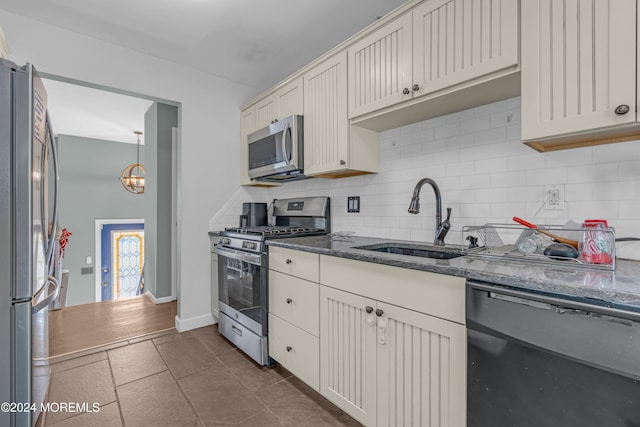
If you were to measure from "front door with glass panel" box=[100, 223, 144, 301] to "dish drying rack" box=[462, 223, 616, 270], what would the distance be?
636cm

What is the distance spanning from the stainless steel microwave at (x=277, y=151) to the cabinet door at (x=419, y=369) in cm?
141

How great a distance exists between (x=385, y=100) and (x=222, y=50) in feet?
5.30

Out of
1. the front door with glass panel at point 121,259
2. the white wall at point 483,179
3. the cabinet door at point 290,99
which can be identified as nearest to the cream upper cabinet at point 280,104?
the cabinet door at point 290,99

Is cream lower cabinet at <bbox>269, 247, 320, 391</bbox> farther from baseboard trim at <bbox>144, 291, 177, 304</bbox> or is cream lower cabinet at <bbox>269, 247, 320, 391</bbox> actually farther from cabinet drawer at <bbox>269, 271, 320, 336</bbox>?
baseboard trim at <bbox>144, 291, 177, 304</bbox>

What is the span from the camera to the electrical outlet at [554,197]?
4.59ft

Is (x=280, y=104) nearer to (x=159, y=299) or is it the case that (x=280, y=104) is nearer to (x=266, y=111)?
(x=266, y=111)

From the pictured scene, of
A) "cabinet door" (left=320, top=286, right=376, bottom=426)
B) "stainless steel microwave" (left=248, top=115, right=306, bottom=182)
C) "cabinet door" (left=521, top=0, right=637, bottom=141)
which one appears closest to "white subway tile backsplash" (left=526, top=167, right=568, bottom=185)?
"cabinet door" (left=521, top=0, right=637, bottom=141)

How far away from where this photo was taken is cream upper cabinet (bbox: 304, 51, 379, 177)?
202cm

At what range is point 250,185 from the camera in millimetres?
3203

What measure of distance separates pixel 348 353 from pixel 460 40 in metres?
1.61

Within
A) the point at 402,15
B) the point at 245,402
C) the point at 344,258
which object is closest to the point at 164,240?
the point at 245,402

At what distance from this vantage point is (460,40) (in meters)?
1.41

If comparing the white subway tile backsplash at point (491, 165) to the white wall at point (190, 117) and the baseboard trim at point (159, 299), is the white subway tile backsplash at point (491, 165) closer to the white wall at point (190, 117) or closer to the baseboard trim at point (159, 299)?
the white wall at point (190, 117)

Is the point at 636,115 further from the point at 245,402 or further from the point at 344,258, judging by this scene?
the point at 245,402
